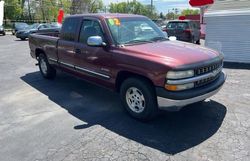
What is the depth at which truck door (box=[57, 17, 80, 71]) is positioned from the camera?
20.4 feet

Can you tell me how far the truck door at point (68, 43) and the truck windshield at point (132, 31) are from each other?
1.20 meters

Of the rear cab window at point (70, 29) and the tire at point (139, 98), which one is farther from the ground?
the rear cab window at point (70, 29)

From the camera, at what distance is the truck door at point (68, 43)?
6.22m

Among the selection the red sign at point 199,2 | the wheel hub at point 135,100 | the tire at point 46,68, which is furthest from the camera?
the red sign at point 199,2

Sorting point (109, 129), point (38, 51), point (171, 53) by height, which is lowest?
point (109, 129)

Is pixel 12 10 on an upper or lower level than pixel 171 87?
upper

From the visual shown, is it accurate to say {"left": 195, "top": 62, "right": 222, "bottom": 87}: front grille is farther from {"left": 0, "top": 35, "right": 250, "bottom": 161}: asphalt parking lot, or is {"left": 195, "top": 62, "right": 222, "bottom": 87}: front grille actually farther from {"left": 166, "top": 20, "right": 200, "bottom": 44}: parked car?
{"left": 166, "top": 20, "right": 200, "bottom": 44}: parked car

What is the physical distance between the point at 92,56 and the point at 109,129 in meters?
1.66

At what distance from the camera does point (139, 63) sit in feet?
14.7

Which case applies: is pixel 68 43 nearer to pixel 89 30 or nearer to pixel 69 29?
pixel 69 29

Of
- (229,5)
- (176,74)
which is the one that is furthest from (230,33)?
(176,74)

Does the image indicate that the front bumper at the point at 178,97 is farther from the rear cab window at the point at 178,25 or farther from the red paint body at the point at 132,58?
the rear cab window at the point at 178,25

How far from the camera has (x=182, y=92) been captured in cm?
419

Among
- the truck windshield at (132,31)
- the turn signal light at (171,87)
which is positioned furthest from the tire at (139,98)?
the truck windshield at (132,31)
